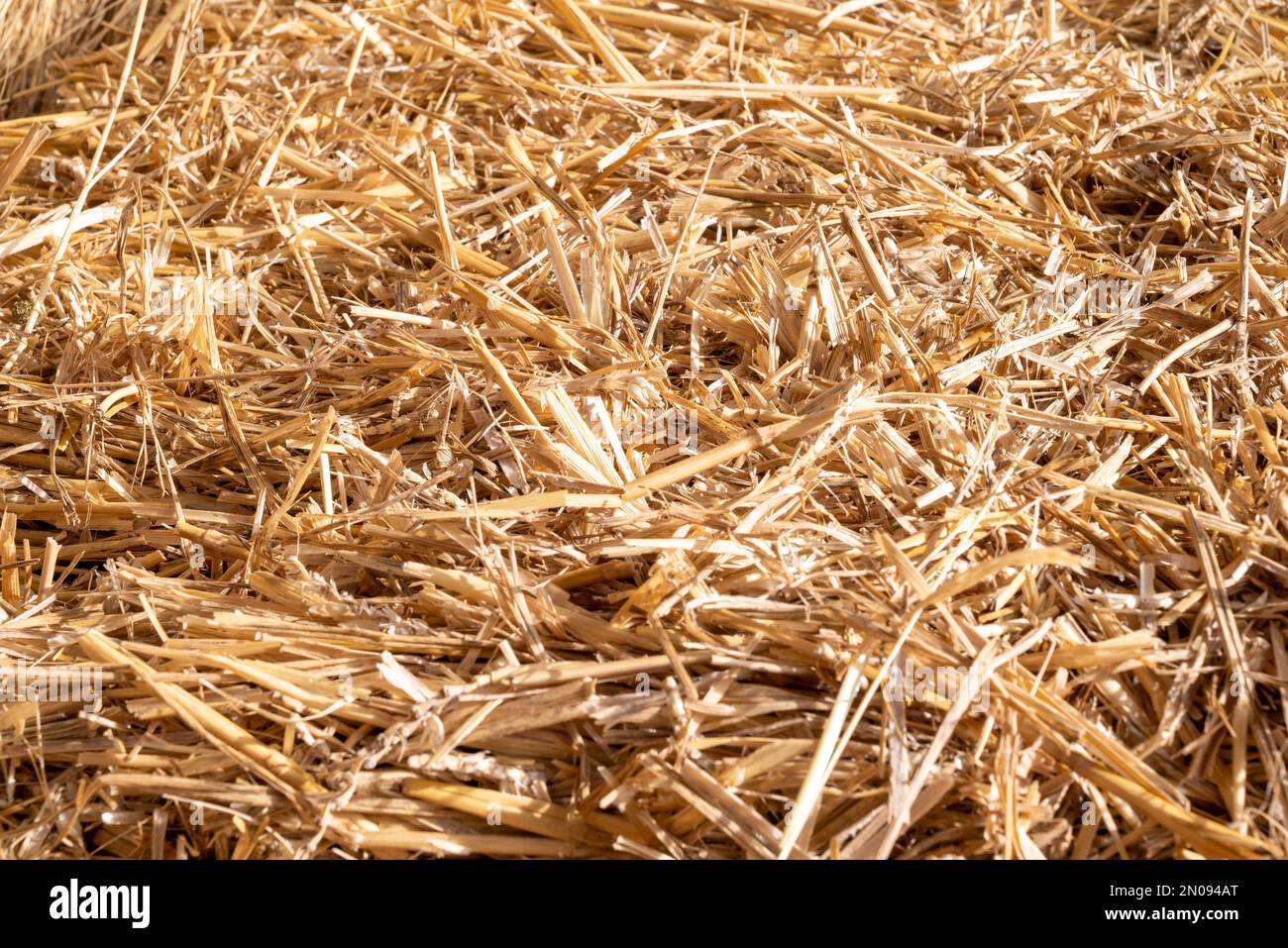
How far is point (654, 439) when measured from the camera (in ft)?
5.22

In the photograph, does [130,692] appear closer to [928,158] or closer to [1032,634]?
[1032,634]

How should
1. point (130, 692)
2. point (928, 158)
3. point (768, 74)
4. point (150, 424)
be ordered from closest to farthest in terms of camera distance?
point (130, 692) → point (150, 424) → point (928, 158) → point (768, 74)

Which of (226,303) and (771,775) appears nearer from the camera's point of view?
(771,775)

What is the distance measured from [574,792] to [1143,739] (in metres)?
0.63

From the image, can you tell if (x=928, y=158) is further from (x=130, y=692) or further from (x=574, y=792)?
(x=130, y=692)

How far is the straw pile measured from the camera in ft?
4.11

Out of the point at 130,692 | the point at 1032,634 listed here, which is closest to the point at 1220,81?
the point at 1032,634

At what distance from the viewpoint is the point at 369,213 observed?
2.01 m

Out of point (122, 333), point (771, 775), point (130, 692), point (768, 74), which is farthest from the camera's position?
point (768, 74)

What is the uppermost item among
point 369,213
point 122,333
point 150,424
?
point 369,213

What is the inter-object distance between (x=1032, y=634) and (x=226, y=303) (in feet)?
4.31

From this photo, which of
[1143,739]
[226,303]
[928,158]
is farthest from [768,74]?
[1143,739]

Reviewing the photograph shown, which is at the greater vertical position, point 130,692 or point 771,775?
point 130,692

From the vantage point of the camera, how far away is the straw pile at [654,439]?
1.25m
